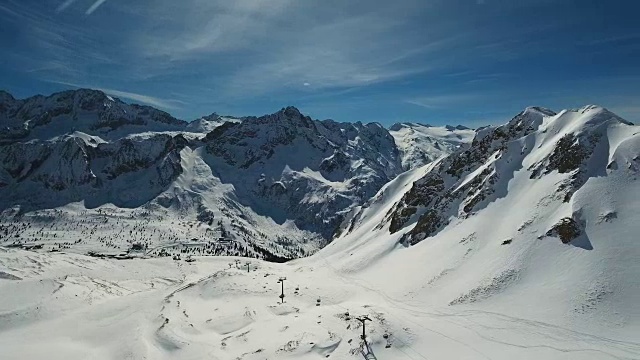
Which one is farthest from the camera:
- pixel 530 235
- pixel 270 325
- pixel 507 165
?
pixel 507 165

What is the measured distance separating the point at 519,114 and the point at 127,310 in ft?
374

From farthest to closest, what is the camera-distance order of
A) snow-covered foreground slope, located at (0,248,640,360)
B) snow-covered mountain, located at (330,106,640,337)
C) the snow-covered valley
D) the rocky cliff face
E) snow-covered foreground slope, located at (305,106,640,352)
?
the rocky cliff face, snow-covered mountain, located at (330,106,640,337), snow-covered foreground slope, located at (305,106,640,352), the snow-covered valley, snow-covered foreground slope, located at (0,248,640,360)

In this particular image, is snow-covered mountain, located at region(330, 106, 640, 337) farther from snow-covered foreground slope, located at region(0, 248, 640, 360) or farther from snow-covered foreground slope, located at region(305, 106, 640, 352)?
snow-covered foreground slope, located at region(0, 248, 640, 360)

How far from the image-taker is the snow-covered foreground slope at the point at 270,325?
55.5 metres

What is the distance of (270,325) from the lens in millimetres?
72500

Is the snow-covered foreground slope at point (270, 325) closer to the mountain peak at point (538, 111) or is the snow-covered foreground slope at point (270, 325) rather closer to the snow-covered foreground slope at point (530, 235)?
the snow-covered foreground slope at point (530, 235)

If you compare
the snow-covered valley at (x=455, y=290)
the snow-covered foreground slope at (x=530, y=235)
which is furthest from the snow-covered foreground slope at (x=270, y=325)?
the snow-covered foreground slope at (x=530, y=235)

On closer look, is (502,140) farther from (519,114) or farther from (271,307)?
(271,307)

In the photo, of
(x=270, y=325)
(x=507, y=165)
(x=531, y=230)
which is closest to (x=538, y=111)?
(x=507, y=165)

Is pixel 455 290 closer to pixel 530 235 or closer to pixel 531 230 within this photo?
pixel 530 235

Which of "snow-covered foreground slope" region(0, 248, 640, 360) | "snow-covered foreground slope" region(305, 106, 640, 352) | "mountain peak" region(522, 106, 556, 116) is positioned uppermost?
"mountain peak" region(522, 106, 556, 116)

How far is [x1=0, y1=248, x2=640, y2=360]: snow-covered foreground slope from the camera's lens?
55.5 metres

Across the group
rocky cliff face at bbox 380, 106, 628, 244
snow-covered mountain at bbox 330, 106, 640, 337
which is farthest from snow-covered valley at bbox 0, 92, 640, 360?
rocky cliff face at bbox 380, 106, 628, 244

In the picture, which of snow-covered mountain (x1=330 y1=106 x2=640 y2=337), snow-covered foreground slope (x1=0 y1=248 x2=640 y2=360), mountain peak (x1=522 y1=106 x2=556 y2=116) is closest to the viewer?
snow-covered foreground slope (x1=0 y1=248 x2=640 y2=360)
